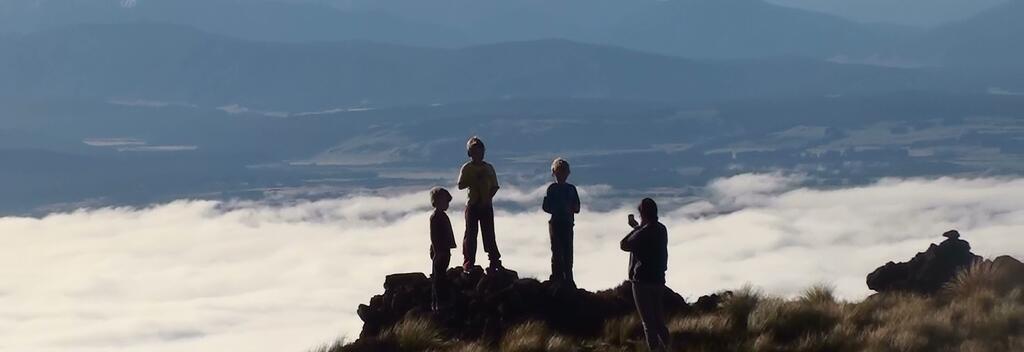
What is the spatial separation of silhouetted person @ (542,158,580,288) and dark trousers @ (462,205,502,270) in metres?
1.08

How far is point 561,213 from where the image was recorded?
57.1 feet

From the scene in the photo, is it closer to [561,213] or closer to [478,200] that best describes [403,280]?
[478,200]

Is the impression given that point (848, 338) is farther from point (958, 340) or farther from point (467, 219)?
point (467, 219)

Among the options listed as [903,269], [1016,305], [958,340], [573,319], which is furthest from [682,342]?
[903,269]

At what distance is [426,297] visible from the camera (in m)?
18.5

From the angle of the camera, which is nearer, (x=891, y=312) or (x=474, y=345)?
(x=474, y=345)

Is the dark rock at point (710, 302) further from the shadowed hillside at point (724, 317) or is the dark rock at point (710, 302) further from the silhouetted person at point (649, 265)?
the silhouetted person at point (649, 265)

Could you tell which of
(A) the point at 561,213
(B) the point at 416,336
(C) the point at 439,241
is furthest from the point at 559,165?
(B) the point at 416,336

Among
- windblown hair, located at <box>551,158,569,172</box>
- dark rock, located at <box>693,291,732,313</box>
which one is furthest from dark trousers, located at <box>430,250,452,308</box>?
dark rock, located at <box>693,291,732,313</box>

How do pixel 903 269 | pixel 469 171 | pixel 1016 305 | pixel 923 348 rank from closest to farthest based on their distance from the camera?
pixel 923 348
pixel 1016 305
pixel 469 171
pixel 903 269

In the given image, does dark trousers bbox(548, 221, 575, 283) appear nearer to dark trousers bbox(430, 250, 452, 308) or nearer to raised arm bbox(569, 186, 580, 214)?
raised arm bbox(569, 186, 580, 214)

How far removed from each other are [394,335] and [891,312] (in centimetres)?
710

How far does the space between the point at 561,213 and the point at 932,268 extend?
6.82 metres

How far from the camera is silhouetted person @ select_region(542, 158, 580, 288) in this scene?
17.0 metres
